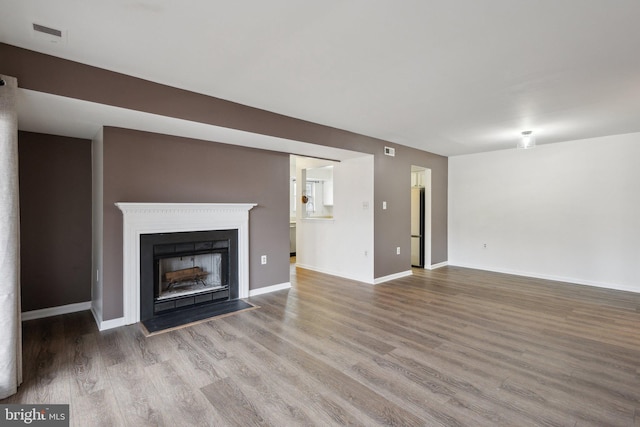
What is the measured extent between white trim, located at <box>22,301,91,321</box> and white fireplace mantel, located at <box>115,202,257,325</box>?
3.15 feet

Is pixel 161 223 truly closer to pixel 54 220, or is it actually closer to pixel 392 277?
pixel 54 220

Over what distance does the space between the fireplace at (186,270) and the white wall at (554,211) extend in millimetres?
4849

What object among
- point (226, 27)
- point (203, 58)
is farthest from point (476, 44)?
point (203, 58)

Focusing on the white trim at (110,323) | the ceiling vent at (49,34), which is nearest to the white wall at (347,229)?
the white trim at (110,323)

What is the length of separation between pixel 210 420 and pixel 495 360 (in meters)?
2.22

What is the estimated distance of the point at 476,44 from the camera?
211 centimetres

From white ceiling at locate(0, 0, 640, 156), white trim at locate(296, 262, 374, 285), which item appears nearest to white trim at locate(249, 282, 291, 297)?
white trim at locate(296, 262, 374, 285)

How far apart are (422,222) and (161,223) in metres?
4.90

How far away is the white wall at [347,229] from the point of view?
5.07 m

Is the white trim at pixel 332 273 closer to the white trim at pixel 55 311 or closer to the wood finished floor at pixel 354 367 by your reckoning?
the wood finished floor at pixel 354 367

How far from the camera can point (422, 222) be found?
6363 millimetres

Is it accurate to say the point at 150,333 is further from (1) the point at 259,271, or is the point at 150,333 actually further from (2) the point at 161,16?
(2) the point at 161,16

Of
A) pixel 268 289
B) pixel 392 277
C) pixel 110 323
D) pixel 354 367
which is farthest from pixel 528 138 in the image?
pixel 110 323

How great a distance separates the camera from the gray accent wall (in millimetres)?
3414
